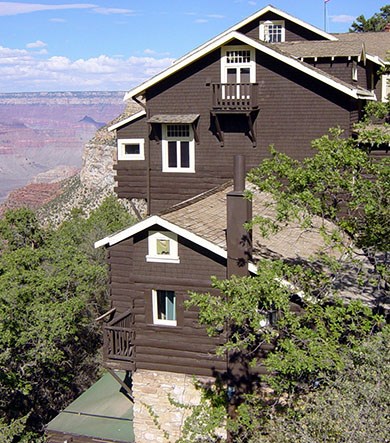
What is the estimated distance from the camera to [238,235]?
48.1 ft

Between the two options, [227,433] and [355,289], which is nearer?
[355,289]

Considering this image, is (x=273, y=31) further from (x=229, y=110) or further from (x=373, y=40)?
(x=229, y=110)

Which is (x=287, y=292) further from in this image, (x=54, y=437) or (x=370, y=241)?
(x=54, y=437)

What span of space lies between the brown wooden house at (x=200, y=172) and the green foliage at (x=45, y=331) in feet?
24.7

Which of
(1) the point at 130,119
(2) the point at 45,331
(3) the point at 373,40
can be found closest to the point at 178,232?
(1) the point at 130,119

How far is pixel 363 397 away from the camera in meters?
9.78

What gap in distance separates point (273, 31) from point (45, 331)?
17373 mm

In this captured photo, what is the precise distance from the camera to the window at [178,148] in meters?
22.0

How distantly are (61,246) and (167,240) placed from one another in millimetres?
21272

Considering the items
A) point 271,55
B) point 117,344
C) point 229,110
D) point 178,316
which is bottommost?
point 117,344

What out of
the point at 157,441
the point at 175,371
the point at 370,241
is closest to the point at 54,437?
the point at 157,441

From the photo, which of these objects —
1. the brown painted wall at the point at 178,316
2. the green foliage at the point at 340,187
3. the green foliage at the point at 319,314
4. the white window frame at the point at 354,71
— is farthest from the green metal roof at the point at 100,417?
the white window frame at the point at 354,71

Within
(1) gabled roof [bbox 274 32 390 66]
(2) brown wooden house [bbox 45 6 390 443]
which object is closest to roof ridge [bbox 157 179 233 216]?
(2) brown wooden house [bbox 45 6 390 443]

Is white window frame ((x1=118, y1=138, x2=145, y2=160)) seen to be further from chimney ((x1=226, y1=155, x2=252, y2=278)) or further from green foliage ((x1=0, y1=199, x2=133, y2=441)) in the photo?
green foliage ((x1=0, y1=199, x2=133, y2=441))
